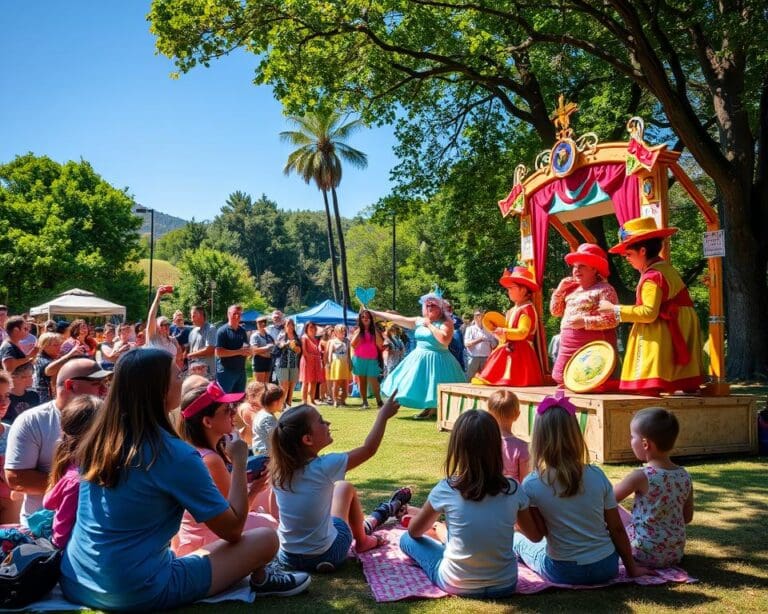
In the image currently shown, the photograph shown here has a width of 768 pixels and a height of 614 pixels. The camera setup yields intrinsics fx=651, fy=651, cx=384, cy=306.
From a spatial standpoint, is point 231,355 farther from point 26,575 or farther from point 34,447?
point 26,575

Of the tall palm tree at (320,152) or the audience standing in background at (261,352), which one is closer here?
the audience standing in background at (261,352)

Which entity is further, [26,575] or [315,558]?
[315,558]

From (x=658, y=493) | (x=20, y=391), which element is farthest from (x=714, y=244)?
(x=20, y=391)

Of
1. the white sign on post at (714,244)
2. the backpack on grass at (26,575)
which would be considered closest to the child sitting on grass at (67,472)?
the backpack on grass at (26,575)

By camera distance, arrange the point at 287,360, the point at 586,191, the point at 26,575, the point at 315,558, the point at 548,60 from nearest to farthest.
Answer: the point at 26,575 < the point at 315,558 < the point at 586,191 < the point at 287,360 < the point at 548,60

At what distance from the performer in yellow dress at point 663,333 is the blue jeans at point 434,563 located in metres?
3.89

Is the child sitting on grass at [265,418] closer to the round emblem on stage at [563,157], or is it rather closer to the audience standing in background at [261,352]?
the audience standing in background at [261,352]

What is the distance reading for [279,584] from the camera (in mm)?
3340

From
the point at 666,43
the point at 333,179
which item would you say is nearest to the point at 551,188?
the point at 666,43

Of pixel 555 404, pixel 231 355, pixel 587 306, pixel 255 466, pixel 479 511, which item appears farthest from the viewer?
pixel 231 355

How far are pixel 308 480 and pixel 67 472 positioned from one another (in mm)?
1217

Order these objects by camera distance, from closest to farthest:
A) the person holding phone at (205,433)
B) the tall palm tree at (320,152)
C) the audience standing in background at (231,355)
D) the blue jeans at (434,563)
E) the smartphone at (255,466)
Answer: the blue jeans at (434,563), the person holding phone at (205,433), the smartphone at (255,466), the audience standing in background at (231,355), the tall palm tree at (320,152)

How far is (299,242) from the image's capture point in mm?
82000

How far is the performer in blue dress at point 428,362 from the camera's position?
9922 mm
